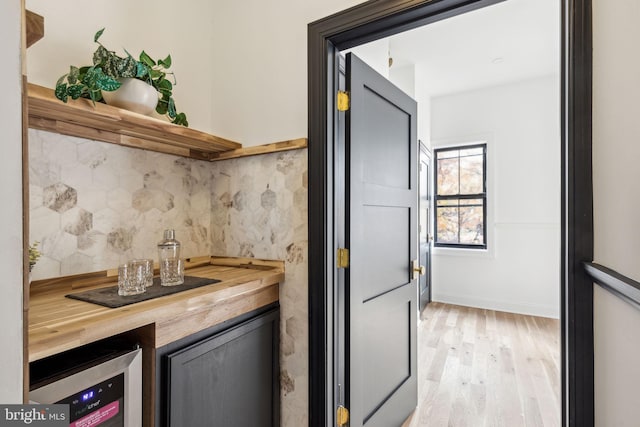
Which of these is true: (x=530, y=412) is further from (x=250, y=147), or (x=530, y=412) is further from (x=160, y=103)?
(x=160, y=103)

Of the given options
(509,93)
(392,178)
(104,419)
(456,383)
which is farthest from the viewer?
(509,93)

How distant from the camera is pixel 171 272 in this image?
130cm

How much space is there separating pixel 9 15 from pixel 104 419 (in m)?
0.98

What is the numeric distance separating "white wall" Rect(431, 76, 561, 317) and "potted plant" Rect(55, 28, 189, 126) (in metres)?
4.02

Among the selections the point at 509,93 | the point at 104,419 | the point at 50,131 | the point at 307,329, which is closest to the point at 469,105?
the point at 509,93

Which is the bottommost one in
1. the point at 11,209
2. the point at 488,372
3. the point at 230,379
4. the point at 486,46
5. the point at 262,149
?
the point at 488,372

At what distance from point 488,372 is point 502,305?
1.87m

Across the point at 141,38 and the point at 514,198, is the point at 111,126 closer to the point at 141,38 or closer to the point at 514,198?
the point at 141,38

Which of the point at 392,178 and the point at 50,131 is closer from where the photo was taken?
the point at 50,131

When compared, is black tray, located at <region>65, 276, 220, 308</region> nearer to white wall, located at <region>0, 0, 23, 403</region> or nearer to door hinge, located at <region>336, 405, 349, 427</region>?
white wall, located at <region>0, 0, 23, 403</region>

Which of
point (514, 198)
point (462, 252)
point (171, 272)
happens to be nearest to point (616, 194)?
point (171, 272)

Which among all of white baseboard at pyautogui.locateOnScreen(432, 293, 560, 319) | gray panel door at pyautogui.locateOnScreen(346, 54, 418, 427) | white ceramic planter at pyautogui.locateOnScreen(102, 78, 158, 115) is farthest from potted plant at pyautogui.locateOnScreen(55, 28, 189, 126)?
white baseboard at pyautogui.locateOnScreen(432, 293, 560, 319)

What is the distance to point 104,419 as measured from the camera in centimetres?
88

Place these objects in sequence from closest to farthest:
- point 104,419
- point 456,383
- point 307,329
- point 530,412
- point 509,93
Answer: point 104,419, point 307,329, point 530,412, point 456,383, point 509,93
